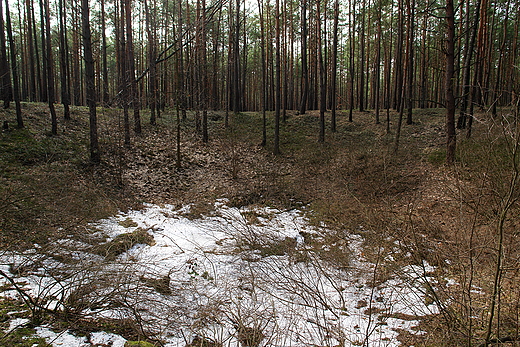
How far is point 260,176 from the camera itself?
494 inches

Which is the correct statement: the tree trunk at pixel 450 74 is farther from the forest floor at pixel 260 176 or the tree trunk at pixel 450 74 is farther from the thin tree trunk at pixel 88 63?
the thin tree trunk at pixel 88 63

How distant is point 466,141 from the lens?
10.7 metres

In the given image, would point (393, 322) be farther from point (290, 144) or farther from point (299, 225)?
point (290, 144)

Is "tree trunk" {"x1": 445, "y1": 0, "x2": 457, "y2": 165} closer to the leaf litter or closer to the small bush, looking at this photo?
the leaf litter

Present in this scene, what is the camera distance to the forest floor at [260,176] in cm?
596

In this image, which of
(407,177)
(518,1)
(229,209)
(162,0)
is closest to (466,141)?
(407,177)

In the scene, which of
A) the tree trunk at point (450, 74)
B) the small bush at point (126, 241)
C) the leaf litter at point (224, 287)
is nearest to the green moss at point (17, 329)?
the leaf litter at point (224, 287)

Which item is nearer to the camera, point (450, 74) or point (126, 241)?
point (126, 241)

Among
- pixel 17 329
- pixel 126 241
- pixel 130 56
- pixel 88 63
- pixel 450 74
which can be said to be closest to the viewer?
pixel 17 329

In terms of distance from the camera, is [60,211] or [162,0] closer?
[60,211]

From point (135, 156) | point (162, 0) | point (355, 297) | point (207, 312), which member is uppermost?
point (162, 0)

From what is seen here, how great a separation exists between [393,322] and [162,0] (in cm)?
2666

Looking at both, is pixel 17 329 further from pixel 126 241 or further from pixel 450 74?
pixel 450 74

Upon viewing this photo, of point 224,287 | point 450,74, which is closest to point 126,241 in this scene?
point 224,287
